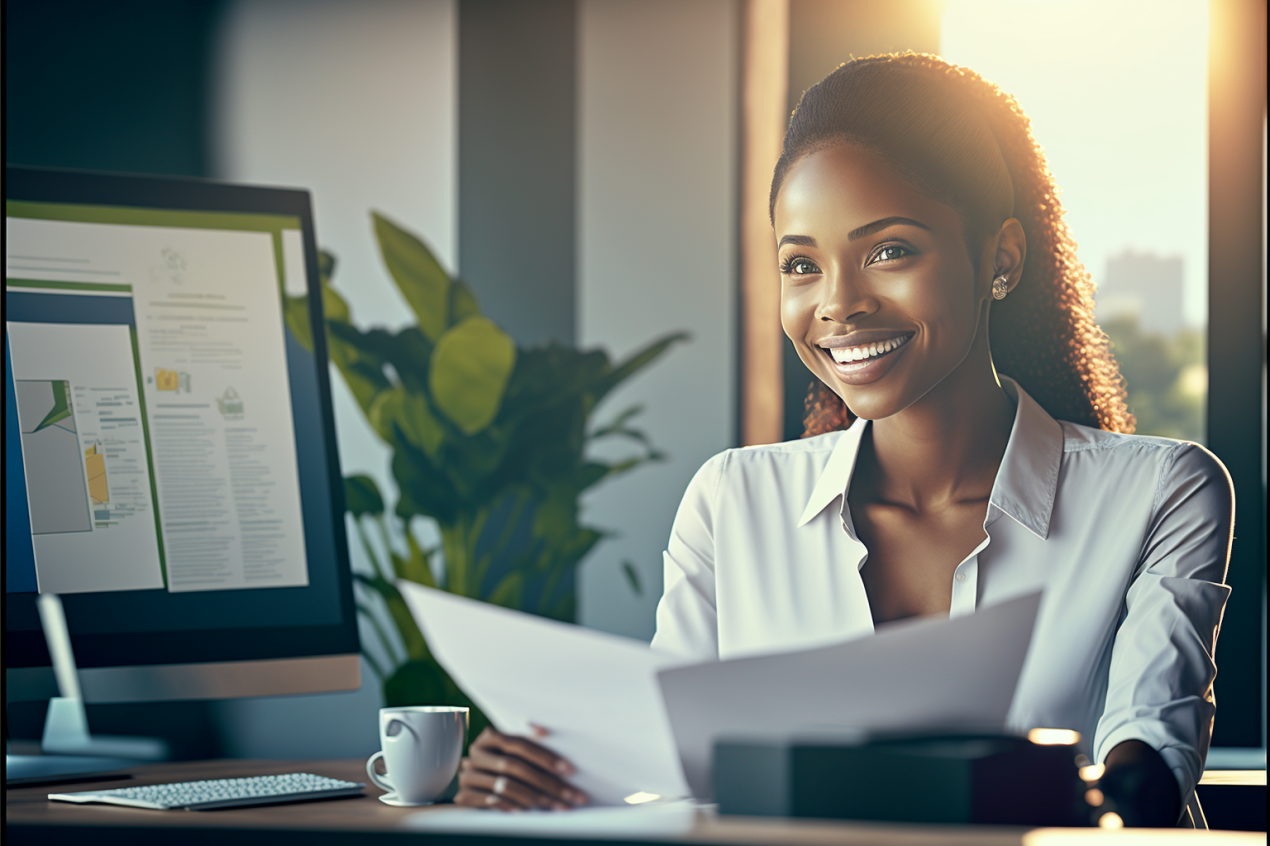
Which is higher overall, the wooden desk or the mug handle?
the wooden desk

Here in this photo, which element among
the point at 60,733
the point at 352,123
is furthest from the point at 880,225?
the point at 352,123

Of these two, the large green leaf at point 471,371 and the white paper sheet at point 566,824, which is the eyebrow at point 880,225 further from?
the white paper sheet at point 566,824

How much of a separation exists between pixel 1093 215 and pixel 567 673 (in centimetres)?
176

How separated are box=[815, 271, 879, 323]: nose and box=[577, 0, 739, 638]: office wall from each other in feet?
3.32

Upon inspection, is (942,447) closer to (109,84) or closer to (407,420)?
(407,420)

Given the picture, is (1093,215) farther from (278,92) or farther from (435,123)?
(278,92)

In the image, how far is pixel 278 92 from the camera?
236cm

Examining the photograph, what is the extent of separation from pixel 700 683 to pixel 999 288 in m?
0.90

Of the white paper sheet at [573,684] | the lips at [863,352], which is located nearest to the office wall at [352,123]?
the lips at [863,352]

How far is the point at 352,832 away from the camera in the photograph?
22.0 inches

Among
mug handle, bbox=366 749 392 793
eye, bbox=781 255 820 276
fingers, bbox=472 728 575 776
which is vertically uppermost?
eye, bbox=781 255 820 276

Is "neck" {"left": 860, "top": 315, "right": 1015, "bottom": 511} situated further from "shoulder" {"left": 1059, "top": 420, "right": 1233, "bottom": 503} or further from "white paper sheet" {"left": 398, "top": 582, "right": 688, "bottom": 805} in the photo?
"white paper sheet" {"left": 398, "top": 582, "right": 688, "bottom": 805}

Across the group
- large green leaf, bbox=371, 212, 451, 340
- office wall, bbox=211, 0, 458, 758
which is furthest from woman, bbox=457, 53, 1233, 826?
office wall, bbox=211, 0, 458, 758

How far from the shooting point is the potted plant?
1749 mm
